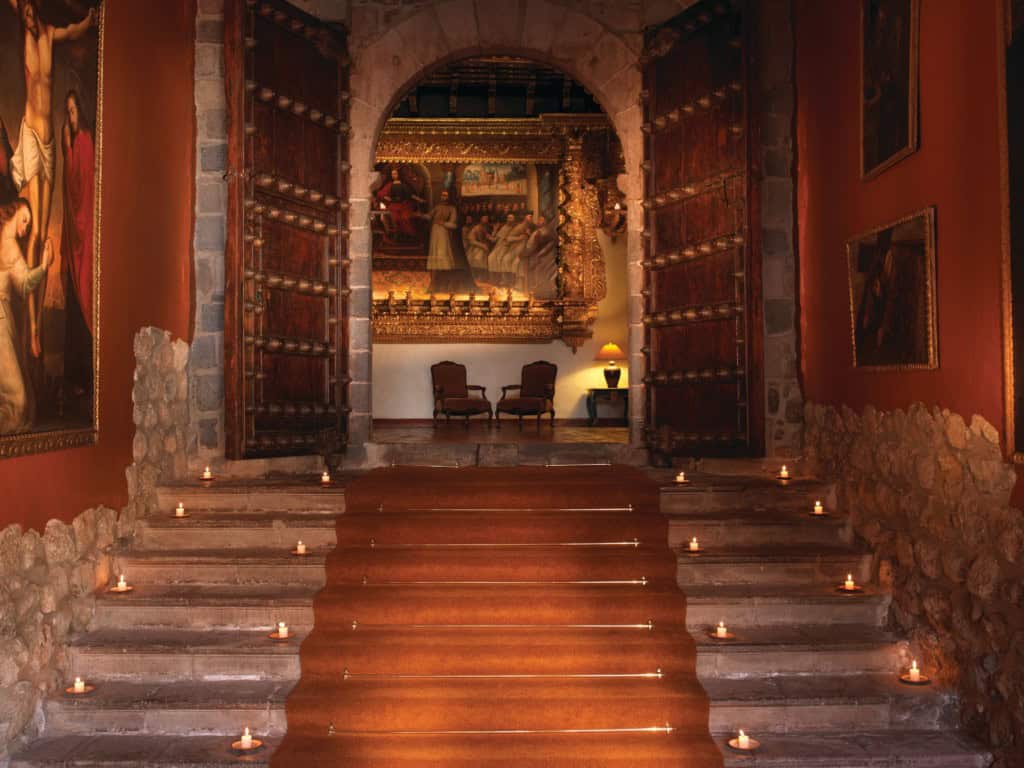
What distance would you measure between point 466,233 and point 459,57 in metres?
5.65

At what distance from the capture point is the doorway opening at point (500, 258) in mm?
12164

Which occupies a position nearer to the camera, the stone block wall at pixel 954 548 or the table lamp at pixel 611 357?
the stone block wall at pixel 954 548

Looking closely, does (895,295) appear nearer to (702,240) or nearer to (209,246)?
(702,240)

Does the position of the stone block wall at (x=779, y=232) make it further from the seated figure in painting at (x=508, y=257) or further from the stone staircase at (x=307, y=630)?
the seated figure in painting at (x=508, y=257)

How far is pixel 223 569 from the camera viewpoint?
14.9 feet

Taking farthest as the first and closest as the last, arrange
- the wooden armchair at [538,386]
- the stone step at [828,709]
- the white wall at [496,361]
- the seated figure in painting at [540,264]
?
the white wall at [496,361], the seated figure in painting at [540,264], the wooden armchair at [538,386], the stone step at [828,709]

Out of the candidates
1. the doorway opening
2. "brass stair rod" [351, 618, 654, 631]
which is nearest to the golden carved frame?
the doorway opening

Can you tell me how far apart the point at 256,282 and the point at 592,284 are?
712cm

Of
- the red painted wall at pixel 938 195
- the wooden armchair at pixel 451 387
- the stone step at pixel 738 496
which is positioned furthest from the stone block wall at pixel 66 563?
the wooden armchair at pixel 451 387

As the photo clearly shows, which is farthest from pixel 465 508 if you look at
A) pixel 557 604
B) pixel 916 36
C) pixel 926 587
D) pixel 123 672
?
pixel 916 36

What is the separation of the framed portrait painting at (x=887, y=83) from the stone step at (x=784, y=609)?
1999 mm

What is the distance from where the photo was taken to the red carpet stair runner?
361cm

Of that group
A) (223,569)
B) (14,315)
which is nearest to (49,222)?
(14,315)

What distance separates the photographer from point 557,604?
14.1 feet
